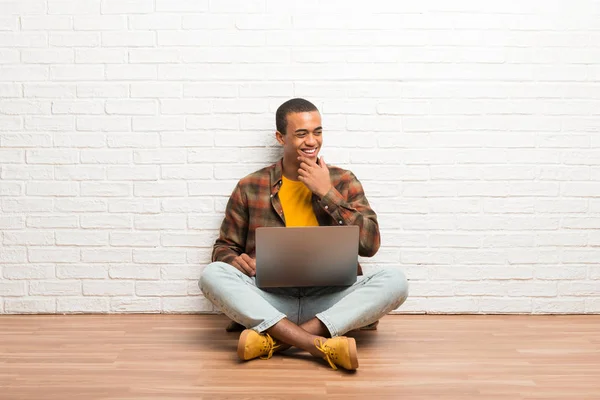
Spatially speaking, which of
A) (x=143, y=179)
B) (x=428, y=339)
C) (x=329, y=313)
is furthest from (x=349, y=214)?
(x=143, y=179)

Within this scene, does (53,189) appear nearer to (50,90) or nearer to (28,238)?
(28,238)

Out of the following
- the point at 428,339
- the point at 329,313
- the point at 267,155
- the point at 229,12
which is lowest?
the point at 428,339

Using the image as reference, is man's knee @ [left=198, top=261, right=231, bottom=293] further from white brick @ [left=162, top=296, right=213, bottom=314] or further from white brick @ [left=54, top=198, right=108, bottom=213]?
white brick @ [left=54, top=198, right=108, bottom=213]

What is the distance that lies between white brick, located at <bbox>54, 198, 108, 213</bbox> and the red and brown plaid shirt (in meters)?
0.67

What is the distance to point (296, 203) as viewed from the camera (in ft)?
10.1

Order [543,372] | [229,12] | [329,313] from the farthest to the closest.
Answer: [229,12], [329,313], [543,372]

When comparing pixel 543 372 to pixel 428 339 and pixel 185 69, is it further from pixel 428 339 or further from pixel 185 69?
pixel 185 69

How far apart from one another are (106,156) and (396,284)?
5.15ft

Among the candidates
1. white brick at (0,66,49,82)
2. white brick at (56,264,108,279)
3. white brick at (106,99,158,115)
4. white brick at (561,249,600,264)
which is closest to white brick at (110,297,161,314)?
white brick at (56,264,108,279)

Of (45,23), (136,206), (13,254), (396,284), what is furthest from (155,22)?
(396,284)

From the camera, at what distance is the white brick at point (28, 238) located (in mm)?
3383

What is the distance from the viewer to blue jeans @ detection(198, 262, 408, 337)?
2646 millimetres

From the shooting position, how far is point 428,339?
2920mm

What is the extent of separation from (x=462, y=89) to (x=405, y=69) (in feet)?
0.97
